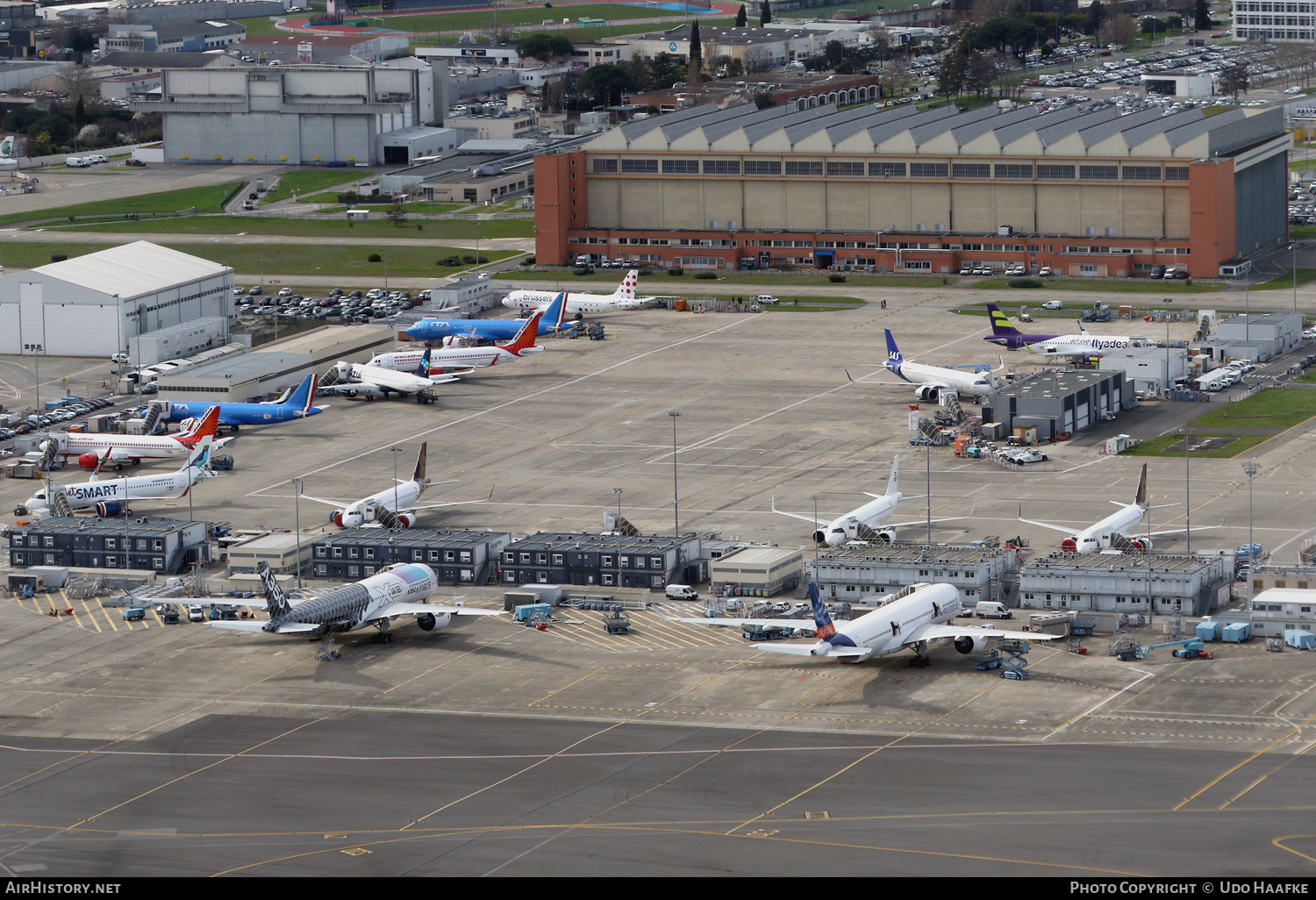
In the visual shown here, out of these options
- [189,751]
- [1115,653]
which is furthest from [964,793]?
[189,751]

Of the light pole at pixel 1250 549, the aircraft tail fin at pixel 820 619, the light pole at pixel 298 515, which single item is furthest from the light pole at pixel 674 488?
the light pole at pixel 1250 549

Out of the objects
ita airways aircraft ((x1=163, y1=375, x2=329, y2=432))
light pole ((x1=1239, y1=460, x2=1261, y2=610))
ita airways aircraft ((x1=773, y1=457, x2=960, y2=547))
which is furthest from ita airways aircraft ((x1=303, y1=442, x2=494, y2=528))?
light pole ((x1=1239, y1=460, x2=1261, y2=610))

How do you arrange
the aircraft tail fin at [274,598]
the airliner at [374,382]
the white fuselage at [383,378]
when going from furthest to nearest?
1. the airliner at [374,382]
2. the white fuselage at [383,378]
3. the aircraft tail fin at [274,598]

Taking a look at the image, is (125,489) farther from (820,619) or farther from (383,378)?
(820,619)

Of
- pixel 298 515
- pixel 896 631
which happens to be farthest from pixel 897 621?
pixel 298 515

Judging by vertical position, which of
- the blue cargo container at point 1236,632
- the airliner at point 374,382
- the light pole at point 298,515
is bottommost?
the blue cargo container at point 1236,632

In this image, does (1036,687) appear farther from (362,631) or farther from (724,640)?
(362,631)

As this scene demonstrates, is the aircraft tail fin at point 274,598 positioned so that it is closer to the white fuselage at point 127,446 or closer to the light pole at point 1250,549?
the light pole at point 1250,549
